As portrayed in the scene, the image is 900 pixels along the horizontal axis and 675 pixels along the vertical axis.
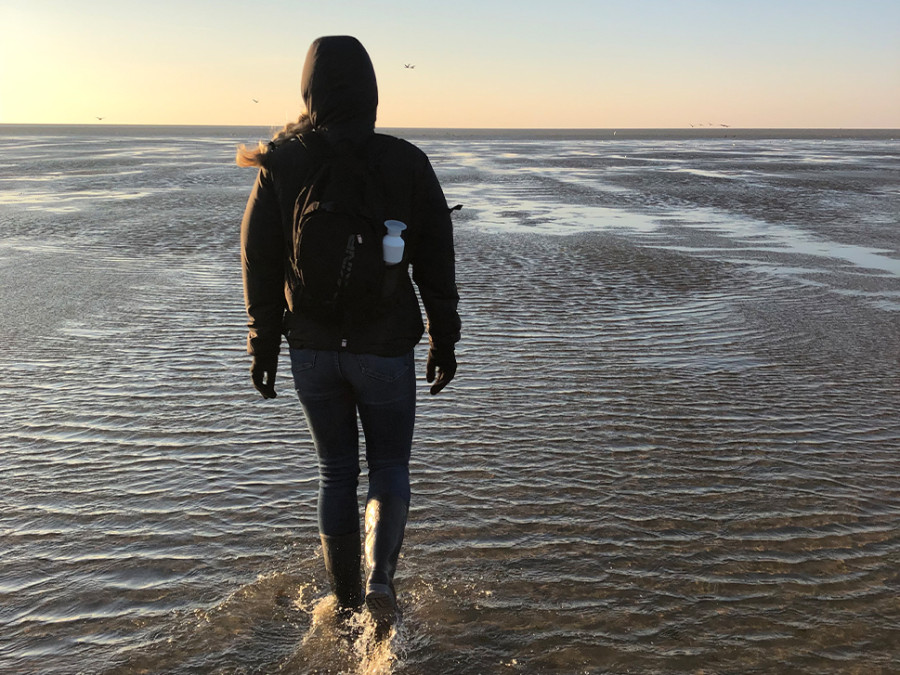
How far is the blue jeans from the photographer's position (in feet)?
9.87

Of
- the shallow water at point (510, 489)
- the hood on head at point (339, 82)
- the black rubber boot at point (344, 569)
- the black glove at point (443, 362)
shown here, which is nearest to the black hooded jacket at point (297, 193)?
the hood on head at point (339, 82)

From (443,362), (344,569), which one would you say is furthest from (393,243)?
(344,569)

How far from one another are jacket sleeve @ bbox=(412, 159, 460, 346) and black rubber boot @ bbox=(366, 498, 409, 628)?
0.65 m

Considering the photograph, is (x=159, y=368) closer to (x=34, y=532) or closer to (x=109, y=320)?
(x=109, y=320)

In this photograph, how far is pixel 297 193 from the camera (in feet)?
9.61

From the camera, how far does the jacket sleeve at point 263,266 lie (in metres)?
2.99

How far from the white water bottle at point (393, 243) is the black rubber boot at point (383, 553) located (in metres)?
0.91

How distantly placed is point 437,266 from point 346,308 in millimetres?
427

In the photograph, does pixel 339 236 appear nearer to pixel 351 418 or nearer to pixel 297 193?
pixel 297 193

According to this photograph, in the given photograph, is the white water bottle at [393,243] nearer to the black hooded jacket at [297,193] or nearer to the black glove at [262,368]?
the black hooded jacket at [297,193]

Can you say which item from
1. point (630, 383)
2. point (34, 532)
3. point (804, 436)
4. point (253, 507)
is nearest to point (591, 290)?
point (630, 383)

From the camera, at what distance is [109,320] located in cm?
880

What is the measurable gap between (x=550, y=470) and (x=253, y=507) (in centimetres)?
168

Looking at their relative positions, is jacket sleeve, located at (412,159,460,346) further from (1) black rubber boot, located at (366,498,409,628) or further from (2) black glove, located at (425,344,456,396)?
(1) black rubber boot, located at (366,498,409,628)
